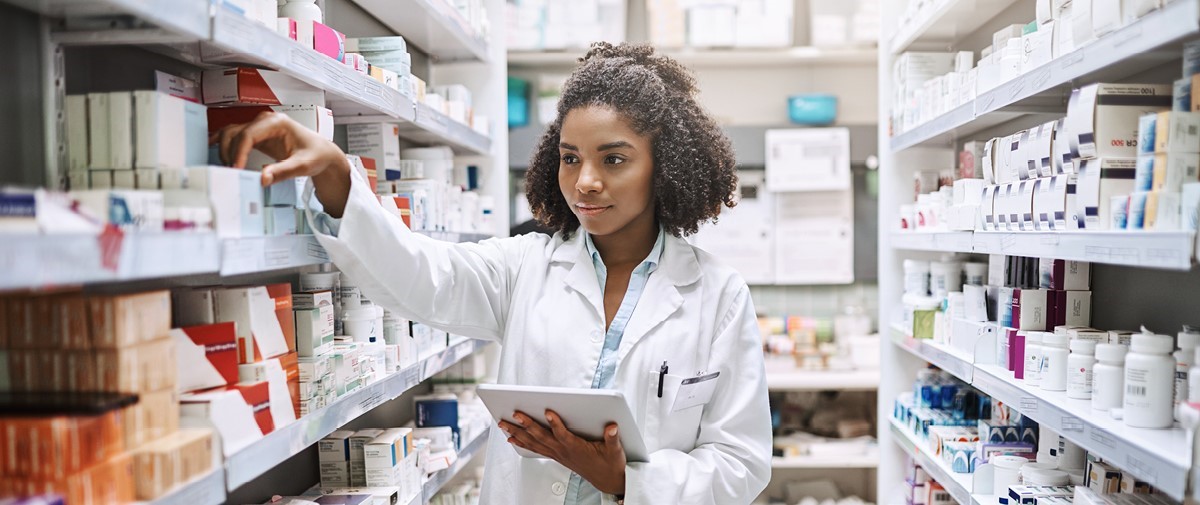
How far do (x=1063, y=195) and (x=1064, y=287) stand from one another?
0.51 metres

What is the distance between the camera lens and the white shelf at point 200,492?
1217mm

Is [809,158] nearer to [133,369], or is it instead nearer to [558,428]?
[558,428]

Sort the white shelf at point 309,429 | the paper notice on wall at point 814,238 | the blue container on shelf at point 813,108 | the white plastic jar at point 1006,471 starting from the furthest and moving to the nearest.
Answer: the paper notice on wall at point 814,238 < the blue container on shelf at point 813,108 < the white plastic jar at point 1006,471 < the white shelf at point 309,429

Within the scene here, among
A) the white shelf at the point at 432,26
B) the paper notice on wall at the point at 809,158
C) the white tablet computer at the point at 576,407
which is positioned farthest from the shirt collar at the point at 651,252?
the paper notice on wall at the point at 809,158

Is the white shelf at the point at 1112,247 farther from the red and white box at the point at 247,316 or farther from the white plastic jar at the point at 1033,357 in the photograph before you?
the red and white box at the point at 247,316

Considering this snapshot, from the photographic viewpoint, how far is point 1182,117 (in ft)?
5.06

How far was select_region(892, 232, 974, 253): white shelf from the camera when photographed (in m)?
2.51

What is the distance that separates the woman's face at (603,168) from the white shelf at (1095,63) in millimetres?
972

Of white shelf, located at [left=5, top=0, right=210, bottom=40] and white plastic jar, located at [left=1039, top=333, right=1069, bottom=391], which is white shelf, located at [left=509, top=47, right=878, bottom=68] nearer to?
white plastic jar, located at [left=1039, top=333, right=1069, bottom=391]

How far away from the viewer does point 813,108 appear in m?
4.72

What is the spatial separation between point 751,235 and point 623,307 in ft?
10.5

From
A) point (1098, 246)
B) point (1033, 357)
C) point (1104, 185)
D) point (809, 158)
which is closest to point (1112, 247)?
point (1098, 246)

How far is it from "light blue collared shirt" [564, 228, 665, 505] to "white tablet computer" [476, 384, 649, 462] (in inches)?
6.9

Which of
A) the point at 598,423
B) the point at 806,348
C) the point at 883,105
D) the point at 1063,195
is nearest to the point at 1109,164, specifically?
the point at 1063,195
